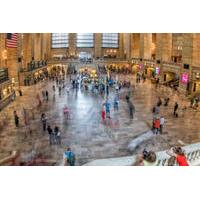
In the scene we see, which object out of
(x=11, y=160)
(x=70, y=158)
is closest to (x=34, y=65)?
(x=11, y=160)

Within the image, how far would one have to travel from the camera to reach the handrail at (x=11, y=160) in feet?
40.2

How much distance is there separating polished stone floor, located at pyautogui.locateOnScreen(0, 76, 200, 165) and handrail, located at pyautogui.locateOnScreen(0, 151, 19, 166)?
26 cm

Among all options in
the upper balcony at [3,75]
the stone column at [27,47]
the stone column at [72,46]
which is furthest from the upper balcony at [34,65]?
the stone column at [72,46]

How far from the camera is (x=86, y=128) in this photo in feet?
50.5

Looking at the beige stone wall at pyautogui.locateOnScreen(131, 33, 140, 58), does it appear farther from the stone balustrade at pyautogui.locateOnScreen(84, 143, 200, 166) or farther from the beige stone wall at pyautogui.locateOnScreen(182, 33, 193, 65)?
the stone balustrade at pyautogui.locateOnScreen(84, 143, 200, 166)

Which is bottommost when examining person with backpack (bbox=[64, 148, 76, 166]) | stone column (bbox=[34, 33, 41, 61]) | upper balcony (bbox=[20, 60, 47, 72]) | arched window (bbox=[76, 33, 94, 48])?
person with backpack (bbox=[64, 148, 76, 166])

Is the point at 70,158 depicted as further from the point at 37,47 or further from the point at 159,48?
the point at 159,48

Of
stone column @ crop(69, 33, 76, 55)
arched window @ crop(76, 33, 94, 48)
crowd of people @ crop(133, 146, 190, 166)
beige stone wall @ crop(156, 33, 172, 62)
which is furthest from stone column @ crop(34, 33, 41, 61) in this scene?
beige stone wall @ crop(156, 33, 172, 62)

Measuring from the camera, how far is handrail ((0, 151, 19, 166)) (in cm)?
1226

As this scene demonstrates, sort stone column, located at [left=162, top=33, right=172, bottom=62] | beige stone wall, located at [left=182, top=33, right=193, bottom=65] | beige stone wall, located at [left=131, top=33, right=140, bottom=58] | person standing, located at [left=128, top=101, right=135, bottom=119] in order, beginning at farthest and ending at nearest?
stone column, located at [left=162, top=33, right=172, bottom=62] → beige stone wall, located at [left=131, top=33, right=140, bottom=58] → beige stone wall, located at [left=182, top=33, right=193, bottom=65] → person standing, located at [left=128, top=101, right=135, bottom=119]

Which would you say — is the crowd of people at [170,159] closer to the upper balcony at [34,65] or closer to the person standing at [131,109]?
the person standing at [131,109]

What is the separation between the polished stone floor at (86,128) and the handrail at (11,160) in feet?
0.86
